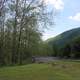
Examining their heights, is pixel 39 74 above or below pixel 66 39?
below

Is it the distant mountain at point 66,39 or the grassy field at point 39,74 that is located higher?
the distant mountain at point 66,39

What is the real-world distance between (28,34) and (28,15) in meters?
4.43

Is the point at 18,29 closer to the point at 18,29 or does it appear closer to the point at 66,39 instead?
the point at 18,29

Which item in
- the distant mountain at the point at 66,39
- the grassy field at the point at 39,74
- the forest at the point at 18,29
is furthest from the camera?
the distant mountain at the point at 66,39

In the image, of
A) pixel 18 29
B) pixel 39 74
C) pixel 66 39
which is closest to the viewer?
pixel 39 74

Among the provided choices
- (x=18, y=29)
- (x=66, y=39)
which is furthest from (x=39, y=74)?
(x=66, y=39)

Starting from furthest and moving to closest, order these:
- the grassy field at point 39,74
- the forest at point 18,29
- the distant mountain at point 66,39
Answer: the distant mountain at point 66,39 → the forest at point 18,29 → the grassy field at point 39,74

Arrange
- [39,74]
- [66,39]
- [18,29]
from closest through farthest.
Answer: [39,74] < [18,29] < [66,39]

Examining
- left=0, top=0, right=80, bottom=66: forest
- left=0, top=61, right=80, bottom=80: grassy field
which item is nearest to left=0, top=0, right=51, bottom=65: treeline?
left=0, top=0, right=80, bottom=66: forest

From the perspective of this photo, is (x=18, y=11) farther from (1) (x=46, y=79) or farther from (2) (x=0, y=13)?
(1) (x=46, y=79)

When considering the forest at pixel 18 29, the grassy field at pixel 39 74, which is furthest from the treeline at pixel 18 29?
the grassy field at pixel 39 74

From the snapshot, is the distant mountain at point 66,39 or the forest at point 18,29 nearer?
the forest at point 18,29

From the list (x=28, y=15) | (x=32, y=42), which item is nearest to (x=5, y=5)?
(x=28, y=15)

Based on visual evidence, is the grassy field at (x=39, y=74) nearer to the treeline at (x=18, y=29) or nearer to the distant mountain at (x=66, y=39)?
the treeline at (x=18, y=29)
